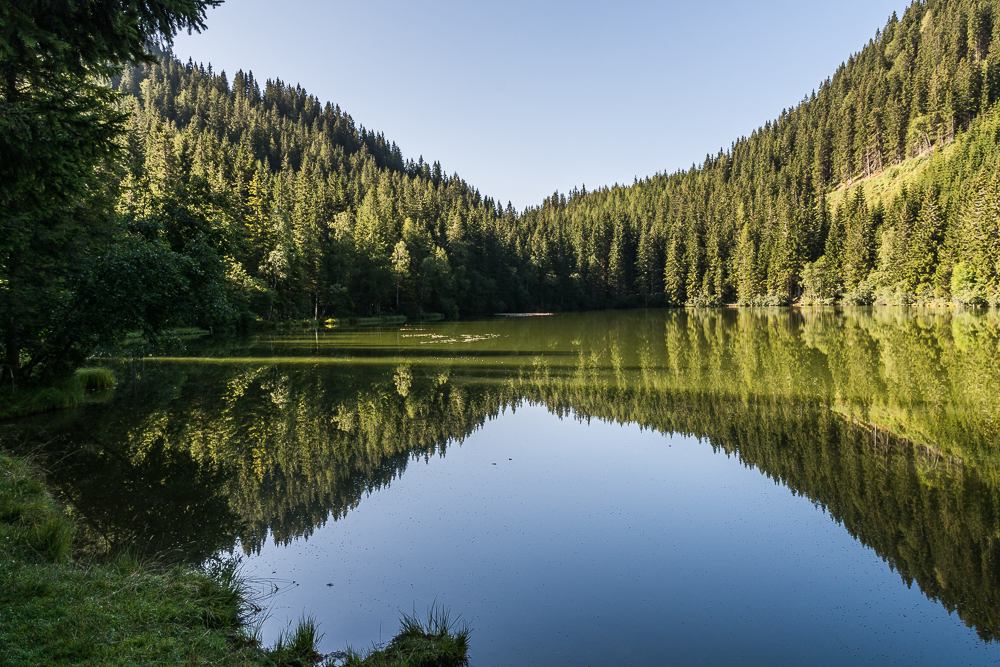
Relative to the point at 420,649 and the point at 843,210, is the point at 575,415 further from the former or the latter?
the point at 843,210

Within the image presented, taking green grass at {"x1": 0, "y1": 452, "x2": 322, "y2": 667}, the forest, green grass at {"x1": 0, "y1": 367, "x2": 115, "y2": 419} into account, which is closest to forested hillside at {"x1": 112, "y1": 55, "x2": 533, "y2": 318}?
the forest

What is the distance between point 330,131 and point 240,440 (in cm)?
16441

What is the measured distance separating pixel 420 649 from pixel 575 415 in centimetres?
1114

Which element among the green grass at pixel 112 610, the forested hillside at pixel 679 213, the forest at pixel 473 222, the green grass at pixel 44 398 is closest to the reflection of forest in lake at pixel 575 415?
the green grass at pixel 44 398

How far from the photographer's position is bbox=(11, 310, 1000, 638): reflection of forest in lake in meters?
7.83

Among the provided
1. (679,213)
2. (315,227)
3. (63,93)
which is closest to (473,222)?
(315,227)

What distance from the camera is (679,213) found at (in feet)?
370

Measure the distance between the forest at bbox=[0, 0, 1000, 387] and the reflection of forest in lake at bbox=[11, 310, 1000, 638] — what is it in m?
3.43

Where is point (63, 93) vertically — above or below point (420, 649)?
above

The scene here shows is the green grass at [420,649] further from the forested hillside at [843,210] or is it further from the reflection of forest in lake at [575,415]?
the forested hillside at [843,210]

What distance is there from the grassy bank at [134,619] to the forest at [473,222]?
400 cm

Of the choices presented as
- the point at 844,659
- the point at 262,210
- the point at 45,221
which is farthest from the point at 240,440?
the point at 262,210

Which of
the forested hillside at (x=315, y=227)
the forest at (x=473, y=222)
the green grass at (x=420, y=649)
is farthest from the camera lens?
the forested hillside at (x=315, y=227)

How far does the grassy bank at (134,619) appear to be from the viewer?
3.91m
